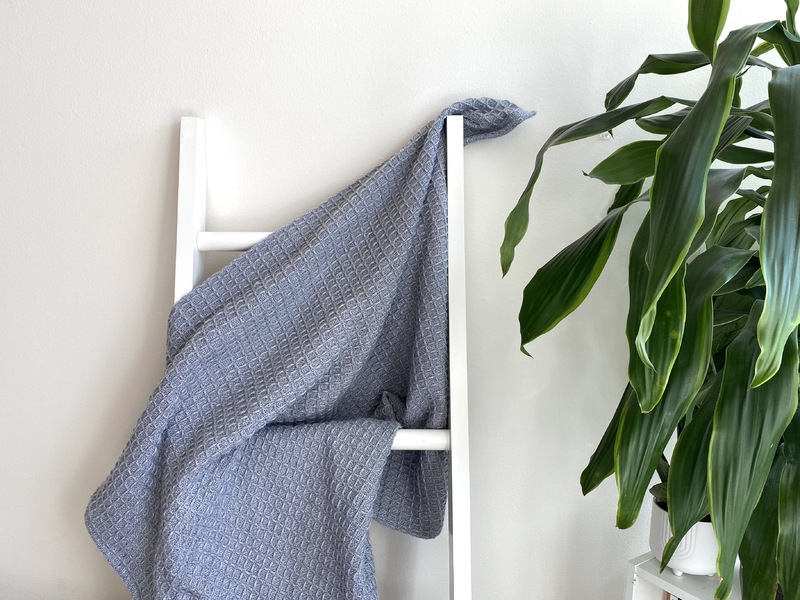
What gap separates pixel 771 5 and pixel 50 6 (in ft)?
2.96

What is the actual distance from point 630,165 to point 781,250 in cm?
26

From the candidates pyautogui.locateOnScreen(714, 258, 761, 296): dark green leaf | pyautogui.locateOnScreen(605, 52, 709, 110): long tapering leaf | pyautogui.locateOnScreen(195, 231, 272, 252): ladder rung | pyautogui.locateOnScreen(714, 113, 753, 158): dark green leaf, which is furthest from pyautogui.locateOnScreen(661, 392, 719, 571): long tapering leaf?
pyautogui.locateOnScreen(195, 231, 272, 252): ladder rung

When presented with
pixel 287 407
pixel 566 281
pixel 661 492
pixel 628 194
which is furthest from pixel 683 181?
pixel 287 407

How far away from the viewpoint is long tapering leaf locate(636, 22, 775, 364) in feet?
1.55

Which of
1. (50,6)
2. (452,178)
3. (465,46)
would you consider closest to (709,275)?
(452,178)

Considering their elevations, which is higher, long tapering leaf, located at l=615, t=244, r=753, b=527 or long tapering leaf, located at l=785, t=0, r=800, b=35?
long tapering leaf, located at l=785, t=0, r=800, b=35

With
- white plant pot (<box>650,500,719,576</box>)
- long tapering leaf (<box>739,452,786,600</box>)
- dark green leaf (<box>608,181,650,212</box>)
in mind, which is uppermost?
dark green leaf (<box>608,181,650,212</box>)

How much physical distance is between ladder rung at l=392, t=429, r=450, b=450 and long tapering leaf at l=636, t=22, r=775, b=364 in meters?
0.37

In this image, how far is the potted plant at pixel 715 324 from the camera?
47 cm

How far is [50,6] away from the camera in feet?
2.81

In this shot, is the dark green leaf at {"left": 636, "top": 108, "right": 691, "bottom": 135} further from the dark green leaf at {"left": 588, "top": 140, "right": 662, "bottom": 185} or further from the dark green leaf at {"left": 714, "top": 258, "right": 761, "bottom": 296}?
the dark green leaf at {"left": 714, "top": 258, "right": 761, "bottom": 296}

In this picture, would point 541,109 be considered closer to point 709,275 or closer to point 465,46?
point 465,46

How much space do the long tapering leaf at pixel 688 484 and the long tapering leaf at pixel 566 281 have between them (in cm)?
16

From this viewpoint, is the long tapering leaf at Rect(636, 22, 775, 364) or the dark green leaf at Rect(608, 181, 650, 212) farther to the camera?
the dark green leaf at Rect(608, 181, 650, 212)
